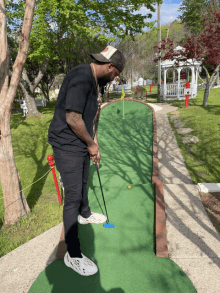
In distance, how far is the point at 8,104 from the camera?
128 inches

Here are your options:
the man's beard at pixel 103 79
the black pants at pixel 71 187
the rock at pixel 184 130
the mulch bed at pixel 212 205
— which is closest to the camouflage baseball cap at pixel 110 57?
the man's beard at pixel 103 79

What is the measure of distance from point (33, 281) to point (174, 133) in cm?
697

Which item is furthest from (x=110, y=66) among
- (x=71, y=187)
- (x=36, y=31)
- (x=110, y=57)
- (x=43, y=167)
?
(x=36, y=31)

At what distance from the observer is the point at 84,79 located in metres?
1.87

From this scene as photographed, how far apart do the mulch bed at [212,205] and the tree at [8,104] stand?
3.02 metres

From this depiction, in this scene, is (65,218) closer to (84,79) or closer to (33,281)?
(33,281)

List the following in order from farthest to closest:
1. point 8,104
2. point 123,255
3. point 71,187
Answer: point 8,104
point 123,255
point 71,187

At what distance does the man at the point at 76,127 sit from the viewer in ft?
6.12

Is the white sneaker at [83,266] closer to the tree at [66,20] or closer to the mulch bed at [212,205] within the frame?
the mulch bed at [212,205]

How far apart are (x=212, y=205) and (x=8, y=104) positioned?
11.8ft

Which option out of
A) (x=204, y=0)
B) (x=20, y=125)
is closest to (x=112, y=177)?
(x=20, y=125)

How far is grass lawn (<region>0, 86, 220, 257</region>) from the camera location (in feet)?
11.0

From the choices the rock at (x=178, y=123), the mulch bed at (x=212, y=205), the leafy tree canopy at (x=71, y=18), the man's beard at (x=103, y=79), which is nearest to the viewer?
the man's beard at (x=103, y=79)

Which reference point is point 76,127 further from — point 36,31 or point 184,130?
point 36,31
